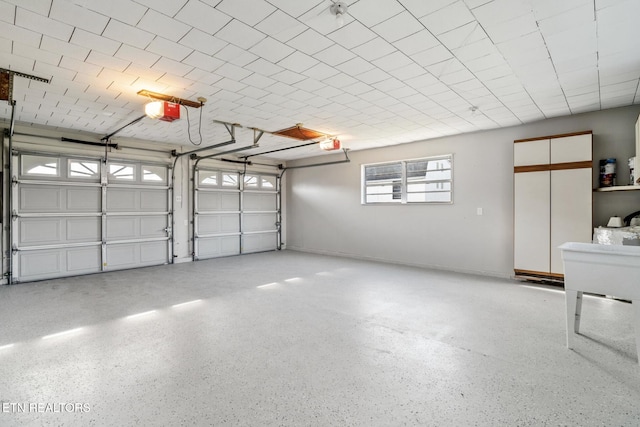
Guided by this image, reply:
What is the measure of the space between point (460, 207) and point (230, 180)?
5622 millimetres

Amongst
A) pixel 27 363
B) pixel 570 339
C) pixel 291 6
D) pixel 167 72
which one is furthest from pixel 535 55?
pixel 27 363

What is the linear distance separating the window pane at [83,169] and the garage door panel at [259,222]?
3.50 m

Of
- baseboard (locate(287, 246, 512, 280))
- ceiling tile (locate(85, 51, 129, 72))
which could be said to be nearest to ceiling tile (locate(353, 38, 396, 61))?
ceiling tile (locate(85, 51, 129, 72))

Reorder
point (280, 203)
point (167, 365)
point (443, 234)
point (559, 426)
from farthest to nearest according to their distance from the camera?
1. point (280, 203)
2. point (443, 234)
3. point (167, 365)
4. point (559, 426)

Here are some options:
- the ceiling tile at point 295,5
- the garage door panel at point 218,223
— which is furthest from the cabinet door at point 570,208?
the garage door panel at point 218,223

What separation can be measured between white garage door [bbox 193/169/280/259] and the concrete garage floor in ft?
10.1

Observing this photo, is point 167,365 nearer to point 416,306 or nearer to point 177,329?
point 177,329

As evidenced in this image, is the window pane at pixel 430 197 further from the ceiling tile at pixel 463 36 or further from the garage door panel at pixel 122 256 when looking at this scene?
the garage door panel at pixel 122 256

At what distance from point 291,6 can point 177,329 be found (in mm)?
3145

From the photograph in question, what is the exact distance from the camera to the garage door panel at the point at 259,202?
334 inches

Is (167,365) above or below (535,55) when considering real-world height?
below

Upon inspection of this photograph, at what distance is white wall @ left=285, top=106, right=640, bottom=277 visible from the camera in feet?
14.8

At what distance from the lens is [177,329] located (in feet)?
10.4

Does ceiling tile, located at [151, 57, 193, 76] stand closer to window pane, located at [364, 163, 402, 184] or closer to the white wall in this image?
the white wall
